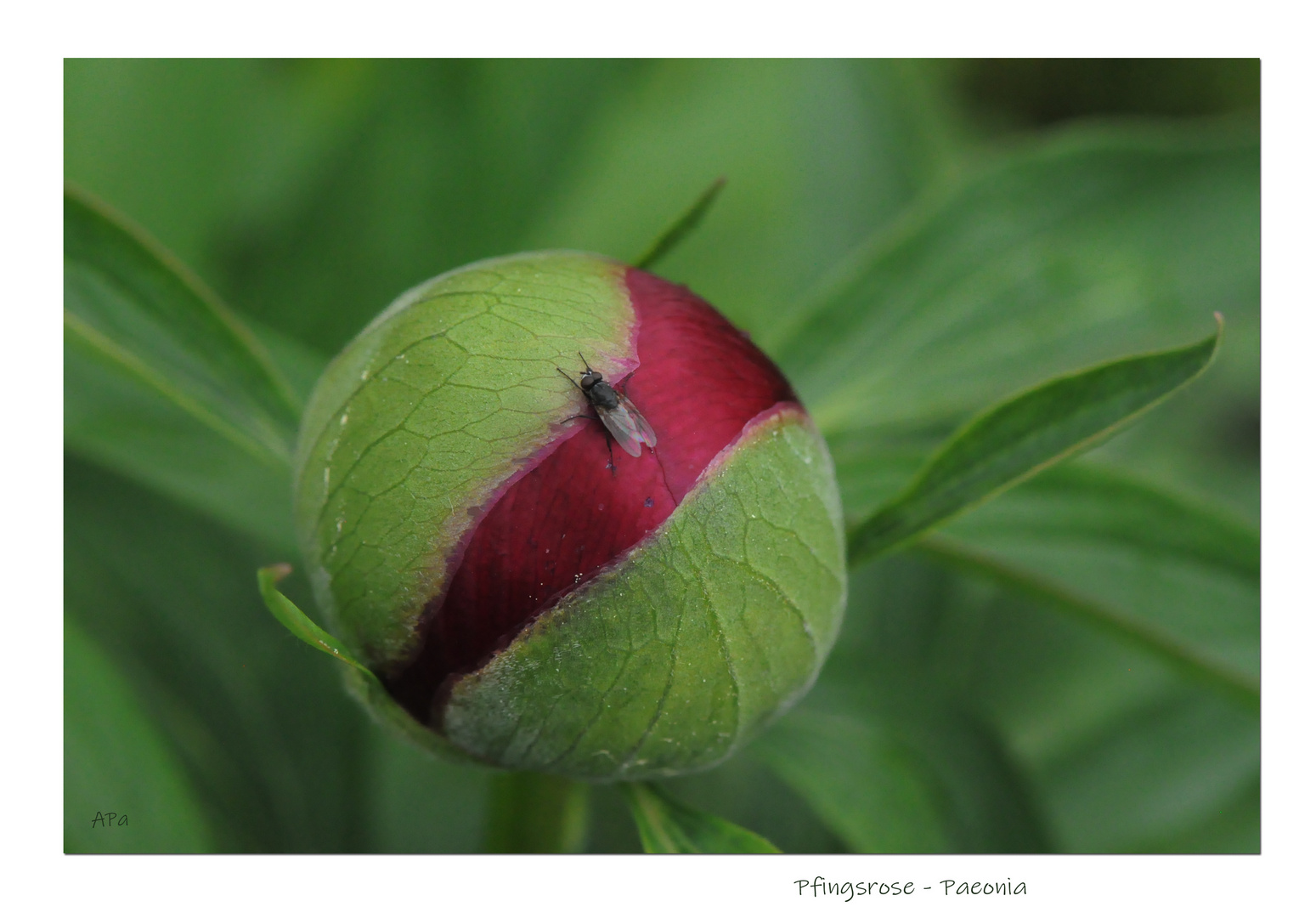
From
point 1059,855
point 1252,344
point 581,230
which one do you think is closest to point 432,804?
point 1059,855

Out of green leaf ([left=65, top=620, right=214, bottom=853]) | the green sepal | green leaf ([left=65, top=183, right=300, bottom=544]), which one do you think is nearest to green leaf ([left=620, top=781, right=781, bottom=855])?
the green sepal

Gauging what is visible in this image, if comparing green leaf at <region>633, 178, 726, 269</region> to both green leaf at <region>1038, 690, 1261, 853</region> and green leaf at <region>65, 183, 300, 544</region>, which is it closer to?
green leaf at <region>65, 183, 300, 544</region>

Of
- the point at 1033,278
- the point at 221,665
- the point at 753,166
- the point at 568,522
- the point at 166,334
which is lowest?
the point at 221,665

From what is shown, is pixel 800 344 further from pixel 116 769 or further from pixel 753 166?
pixel 116 769

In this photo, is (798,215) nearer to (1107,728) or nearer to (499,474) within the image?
(1107,728)

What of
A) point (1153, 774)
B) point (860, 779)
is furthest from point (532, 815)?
point (1153, 774)

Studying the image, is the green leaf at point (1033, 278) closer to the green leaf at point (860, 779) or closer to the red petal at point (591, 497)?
the green leaf at point (860, 779)
